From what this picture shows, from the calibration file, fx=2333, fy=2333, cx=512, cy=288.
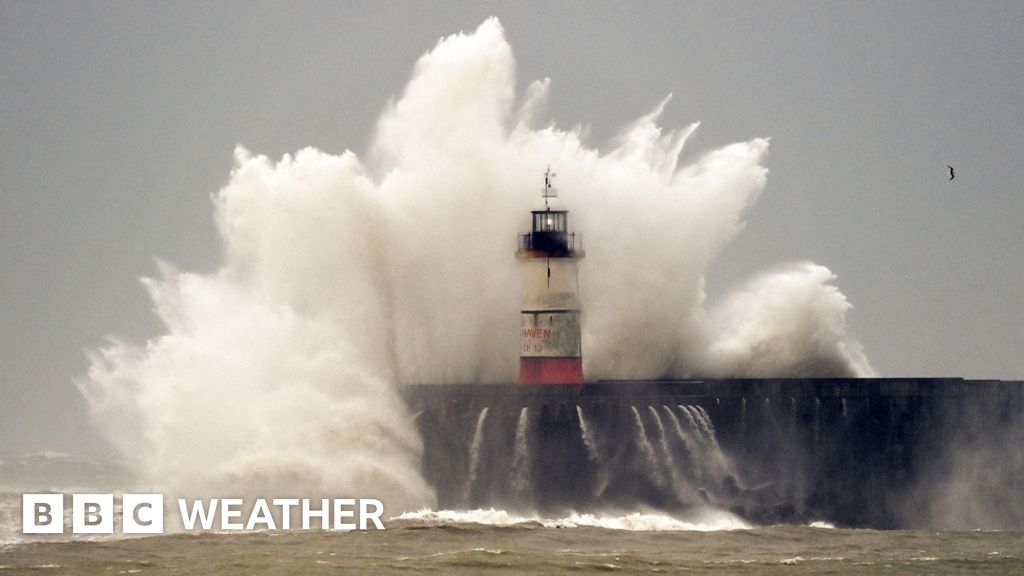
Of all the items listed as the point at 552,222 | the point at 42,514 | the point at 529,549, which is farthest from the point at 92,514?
the point at 552,222

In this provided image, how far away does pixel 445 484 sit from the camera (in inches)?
1944

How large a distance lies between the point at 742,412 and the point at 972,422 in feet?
18.6

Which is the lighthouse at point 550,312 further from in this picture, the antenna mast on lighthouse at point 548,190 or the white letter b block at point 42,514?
the white letter b block at point 42,514

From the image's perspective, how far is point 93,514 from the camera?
152ft

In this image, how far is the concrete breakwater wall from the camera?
4859cm

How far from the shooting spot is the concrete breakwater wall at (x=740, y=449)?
4859 centimetres

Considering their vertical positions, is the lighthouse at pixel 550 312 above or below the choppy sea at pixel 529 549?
above

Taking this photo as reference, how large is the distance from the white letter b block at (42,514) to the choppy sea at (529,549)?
318mm

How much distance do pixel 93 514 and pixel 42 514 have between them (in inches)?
45.3

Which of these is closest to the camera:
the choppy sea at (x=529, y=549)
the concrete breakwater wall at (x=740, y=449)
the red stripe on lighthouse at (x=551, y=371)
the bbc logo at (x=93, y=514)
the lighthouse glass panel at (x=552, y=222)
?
the choppy sea at (x=529, y=549)

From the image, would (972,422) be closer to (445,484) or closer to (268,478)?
(445,484)

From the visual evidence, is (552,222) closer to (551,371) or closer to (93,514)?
(551,371)

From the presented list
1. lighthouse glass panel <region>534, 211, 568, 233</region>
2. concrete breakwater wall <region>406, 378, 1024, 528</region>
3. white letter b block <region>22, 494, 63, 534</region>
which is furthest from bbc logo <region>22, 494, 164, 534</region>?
lighthouse glass panel <region>534, 211, 568, 233</region>

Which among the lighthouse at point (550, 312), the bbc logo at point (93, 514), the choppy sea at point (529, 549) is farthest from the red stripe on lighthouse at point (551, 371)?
the bbc logo at point (93, 514)
